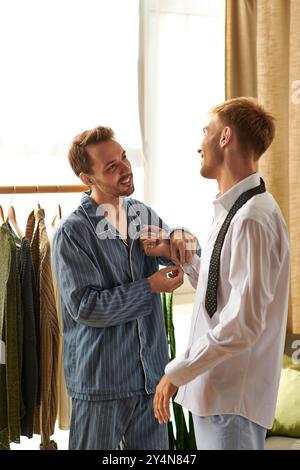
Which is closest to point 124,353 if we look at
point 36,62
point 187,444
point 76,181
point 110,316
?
point 110,316

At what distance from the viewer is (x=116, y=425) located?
223cm

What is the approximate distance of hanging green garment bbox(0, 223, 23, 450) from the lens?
244cm

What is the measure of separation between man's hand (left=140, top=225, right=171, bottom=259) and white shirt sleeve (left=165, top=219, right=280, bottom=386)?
501 millimetres

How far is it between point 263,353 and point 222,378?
0.12 metres

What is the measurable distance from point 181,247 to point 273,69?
1.36 m

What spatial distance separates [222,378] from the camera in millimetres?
1882

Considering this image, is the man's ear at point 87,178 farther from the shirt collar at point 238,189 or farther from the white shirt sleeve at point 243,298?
the white shirt sleeve at point 243,298

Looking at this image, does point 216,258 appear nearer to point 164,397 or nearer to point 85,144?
point 164,397

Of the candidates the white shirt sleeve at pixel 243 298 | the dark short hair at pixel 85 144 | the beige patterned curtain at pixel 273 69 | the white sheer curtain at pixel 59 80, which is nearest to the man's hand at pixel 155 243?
the dark short hair at pixel 85 144

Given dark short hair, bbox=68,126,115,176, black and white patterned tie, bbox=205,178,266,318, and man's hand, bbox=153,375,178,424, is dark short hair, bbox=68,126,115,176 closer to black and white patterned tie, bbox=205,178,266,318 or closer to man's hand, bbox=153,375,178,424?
black and white patterned tie, bbox=205,178,266,318

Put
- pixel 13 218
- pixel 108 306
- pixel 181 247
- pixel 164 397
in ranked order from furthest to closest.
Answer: pixel 13 218 → pixel 181 247 → pixel 108 306 → pixel 164 397

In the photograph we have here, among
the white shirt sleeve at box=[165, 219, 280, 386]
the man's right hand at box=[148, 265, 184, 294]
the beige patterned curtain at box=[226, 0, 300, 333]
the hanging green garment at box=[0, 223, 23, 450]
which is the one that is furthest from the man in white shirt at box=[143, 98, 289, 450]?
the beige patterned curtain at box=[226, 0, 300, 333]

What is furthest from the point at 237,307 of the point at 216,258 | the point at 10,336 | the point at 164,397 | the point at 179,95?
the point at 179,95
